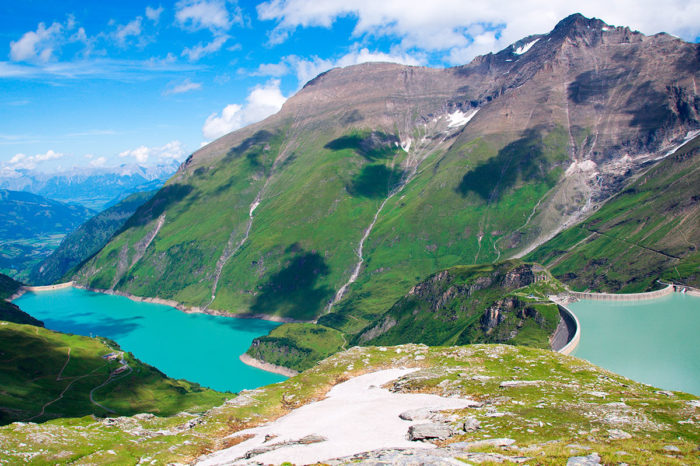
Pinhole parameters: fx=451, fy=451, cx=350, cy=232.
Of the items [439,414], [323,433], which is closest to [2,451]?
[323,433]

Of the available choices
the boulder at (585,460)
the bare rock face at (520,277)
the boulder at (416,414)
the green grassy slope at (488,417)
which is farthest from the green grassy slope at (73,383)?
the bare rock face at (520,277)

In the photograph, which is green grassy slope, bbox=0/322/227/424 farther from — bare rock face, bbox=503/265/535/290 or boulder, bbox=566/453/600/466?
bare rock face, bbox=503/265/535/290

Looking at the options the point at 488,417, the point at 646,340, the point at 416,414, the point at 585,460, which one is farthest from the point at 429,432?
the point at 646,340

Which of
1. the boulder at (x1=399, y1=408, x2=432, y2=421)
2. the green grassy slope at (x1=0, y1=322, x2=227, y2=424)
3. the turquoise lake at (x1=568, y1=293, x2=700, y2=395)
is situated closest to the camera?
the boulder at (x1=399, y1=408, x2=432, y2=421)

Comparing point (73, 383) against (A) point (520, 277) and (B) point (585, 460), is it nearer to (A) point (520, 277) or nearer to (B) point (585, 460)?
(B) point (585, 460)

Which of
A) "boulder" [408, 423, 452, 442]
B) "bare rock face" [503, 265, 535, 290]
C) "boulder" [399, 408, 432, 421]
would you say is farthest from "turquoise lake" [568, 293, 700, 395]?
"boulder" [408, 423, 452, 442]

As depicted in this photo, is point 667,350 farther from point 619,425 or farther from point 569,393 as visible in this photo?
point 619,425
